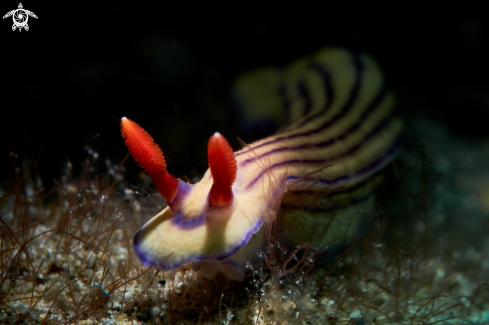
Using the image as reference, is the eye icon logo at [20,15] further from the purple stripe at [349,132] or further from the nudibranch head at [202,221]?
the purple stripe at [349,132]

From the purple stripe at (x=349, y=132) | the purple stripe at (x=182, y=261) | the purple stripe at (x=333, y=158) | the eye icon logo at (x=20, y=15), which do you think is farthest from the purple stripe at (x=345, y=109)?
the eye icon logo at (x=20, y=15)

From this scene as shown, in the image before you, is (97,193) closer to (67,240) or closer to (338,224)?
(67,240)

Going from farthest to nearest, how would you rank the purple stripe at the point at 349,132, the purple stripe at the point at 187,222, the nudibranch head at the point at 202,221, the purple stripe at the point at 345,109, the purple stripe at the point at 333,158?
the purple stripe at the point at 345,109 → the purple stripe at the point at 349,132 → the purple stripe at the point at 333,158 → the purple stripe at the point at 187,222 → the nudibranch head at the point at 202,221

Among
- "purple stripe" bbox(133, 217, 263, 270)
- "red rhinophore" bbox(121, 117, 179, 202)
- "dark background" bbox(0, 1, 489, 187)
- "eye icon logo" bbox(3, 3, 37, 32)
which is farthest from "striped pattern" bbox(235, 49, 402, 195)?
"eye icon logo" bbox(3, 3, 37, 32)

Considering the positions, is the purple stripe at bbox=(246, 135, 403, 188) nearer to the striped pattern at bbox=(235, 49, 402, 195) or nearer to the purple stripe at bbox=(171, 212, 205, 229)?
the striped pattern at bbox=(235, 49, 402, 195)

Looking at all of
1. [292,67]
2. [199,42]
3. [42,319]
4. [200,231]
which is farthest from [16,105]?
[292,67]

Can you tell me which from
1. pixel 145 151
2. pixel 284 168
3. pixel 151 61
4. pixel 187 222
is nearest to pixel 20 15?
pixel 151 61
